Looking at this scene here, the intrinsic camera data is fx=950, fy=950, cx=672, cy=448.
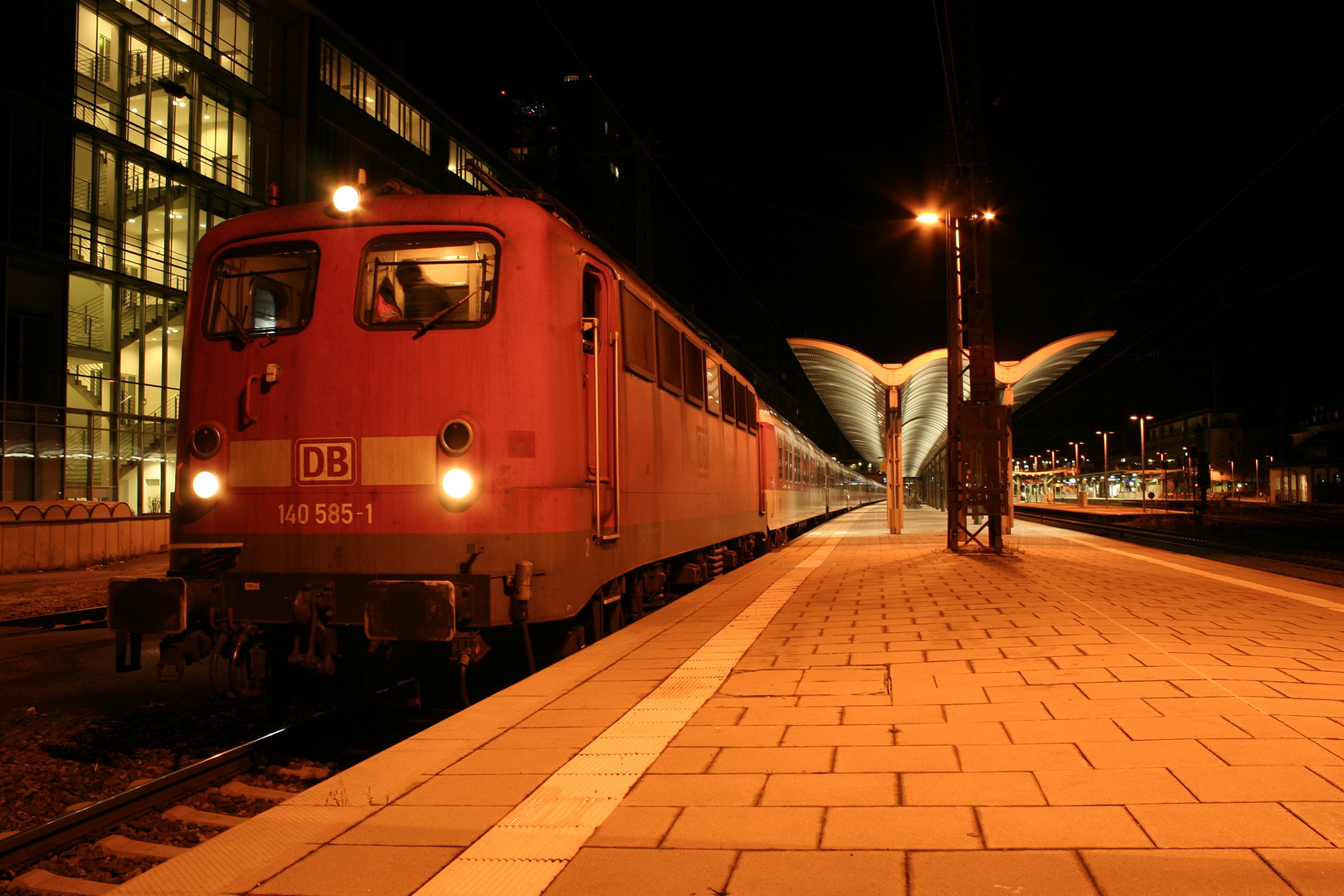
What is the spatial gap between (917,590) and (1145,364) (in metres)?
42.3

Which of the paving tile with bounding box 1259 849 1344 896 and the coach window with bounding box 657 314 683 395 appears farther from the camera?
the coach window with bounding box 657 314 683 395

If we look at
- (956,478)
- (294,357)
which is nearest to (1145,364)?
(956,478)

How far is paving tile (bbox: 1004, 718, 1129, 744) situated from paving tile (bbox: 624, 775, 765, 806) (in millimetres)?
1381

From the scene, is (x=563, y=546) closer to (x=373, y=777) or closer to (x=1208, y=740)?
(x=373, y=777)

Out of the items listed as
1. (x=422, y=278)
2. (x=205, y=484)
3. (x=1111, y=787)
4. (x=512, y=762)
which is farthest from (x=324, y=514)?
(x=1111, y=787)

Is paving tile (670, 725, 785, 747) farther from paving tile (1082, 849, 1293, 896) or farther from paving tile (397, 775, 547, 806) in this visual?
paving tile (1082, 849, 1293, 896)

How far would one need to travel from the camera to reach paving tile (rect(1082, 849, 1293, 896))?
274 cm

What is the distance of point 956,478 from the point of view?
16250mm

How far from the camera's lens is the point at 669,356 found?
918cm

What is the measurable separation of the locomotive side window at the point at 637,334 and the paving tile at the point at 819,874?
15.7ft

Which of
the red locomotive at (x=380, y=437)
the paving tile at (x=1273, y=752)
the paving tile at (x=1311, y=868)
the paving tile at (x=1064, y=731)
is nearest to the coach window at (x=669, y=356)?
the red locomotive at (x=380, y=437)

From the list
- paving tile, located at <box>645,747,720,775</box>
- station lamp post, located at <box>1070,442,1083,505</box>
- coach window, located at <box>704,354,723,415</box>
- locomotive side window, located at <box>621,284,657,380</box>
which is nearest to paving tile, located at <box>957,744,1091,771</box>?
paving tile, located at <box>645,747,720,775</box>

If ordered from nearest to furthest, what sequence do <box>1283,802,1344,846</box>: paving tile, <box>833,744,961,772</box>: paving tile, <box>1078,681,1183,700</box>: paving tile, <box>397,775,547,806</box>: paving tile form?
1. <box>1283,802,1344,846</box>: paving tile
2. <box>397,775,547,806</box>: paving tile
3. <box>833,744,961,772</box>: paving tile
4. <box>1078,681,1183,700</box>: paving tile

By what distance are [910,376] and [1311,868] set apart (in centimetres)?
2295
